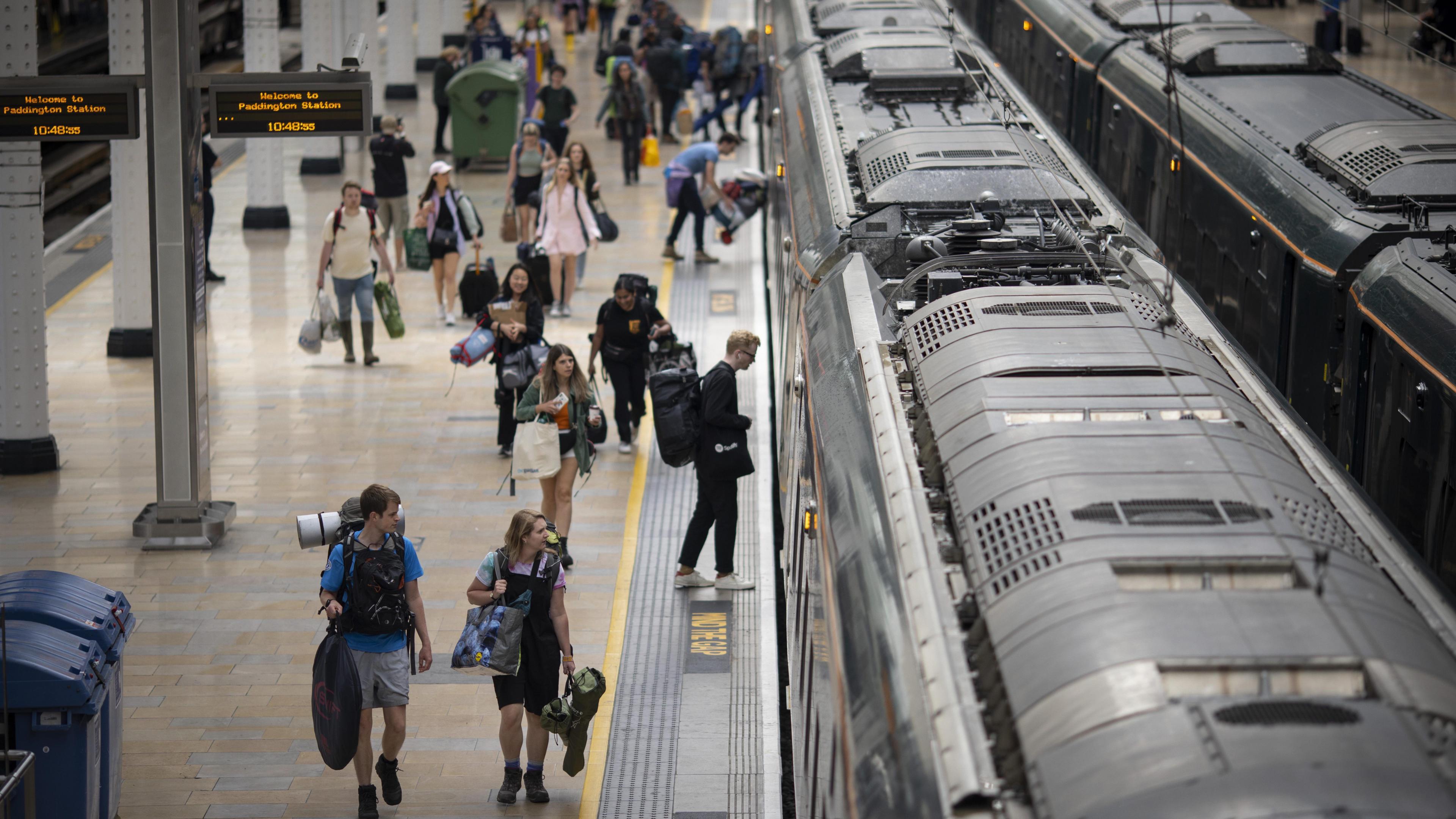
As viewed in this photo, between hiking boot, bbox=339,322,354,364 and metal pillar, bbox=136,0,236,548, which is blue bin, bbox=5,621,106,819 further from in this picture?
hiking boot, bbox=339,322,354,364

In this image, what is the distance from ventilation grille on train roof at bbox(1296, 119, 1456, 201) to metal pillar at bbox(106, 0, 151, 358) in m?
9.20

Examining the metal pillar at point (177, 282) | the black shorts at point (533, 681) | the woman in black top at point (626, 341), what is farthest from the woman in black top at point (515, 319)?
the black shorts at point (533, 681)

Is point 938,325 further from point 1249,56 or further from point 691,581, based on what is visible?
point 1249,56

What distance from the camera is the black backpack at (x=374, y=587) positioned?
7.48m

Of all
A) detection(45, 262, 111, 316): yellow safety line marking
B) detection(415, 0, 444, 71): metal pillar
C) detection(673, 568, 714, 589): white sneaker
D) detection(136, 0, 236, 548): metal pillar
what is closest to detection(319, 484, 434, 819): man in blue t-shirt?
detection(673, 568, 714, 589): white sneaker

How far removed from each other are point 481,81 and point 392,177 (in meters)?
6.43

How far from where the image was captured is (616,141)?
27297 millimetres

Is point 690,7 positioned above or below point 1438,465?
above

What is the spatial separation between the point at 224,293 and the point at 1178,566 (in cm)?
1508

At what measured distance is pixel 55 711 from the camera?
684 cm

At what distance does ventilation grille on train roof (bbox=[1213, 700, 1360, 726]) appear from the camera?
373cm

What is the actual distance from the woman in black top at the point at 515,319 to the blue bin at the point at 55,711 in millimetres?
5001

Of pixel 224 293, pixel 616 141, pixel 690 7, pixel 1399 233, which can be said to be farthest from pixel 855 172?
pixel 690 7

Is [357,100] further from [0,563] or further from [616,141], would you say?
[616,141]
